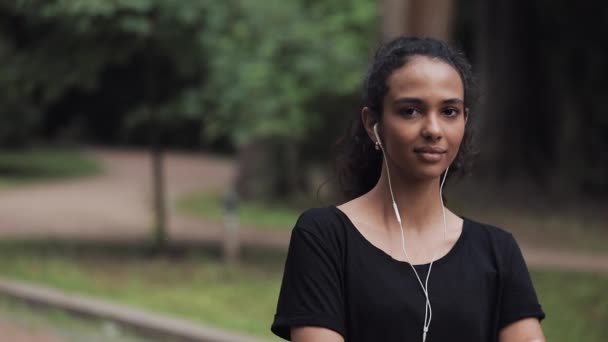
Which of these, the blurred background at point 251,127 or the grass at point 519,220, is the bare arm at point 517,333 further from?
the grass at point 519,220

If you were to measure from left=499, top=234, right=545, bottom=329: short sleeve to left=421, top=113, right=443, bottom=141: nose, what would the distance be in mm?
310

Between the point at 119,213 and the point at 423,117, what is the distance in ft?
66.0

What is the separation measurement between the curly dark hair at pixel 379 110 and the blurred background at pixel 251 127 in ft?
0.87

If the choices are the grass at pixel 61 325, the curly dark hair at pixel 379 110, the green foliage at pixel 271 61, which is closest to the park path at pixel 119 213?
the green foliage at pixel 271 61

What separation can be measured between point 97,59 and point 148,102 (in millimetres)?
973

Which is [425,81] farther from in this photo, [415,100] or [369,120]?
[369,120]

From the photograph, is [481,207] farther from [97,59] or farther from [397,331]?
[397,331]

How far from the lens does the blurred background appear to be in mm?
11305

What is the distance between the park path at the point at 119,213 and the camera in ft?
55.8

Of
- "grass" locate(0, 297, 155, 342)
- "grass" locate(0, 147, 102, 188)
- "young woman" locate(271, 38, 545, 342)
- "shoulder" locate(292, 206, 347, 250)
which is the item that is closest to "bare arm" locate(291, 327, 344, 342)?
"young woman" locate(271, 38, 545, 342)

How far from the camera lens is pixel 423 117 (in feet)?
8.08

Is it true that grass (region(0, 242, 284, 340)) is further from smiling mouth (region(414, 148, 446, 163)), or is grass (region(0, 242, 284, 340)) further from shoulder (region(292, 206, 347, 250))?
smiling mouth (region(414, 148, 446, 163))

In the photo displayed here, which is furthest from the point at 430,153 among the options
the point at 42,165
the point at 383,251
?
the point at 42,165

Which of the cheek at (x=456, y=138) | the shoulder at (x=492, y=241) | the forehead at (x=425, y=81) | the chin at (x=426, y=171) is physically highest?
the forehead at (x=425, y=81)
